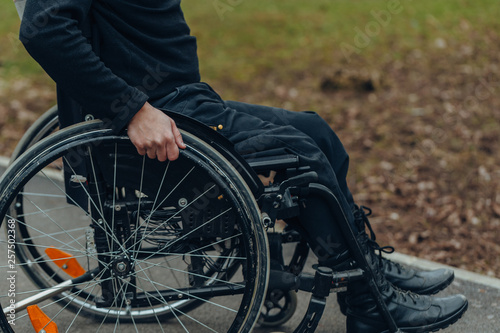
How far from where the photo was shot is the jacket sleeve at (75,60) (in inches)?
68.0

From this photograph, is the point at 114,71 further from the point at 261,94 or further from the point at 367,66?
the point at 367,66

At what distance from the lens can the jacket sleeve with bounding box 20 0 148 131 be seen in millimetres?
1727

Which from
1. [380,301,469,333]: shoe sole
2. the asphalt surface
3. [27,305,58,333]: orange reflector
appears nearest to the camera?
[27,305,58,333]: orange reflector

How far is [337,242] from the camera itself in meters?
2.12

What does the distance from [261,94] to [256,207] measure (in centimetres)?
352

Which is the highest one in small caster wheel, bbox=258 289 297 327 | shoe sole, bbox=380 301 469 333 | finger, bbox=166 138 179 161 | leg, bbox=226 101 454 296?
finger, bbox=166 138 179 161

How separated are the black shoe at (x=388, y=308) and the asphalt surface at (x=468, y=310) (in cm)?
24

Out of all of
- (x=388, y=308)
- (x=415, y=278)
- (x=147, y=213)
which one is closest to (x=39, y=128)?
(x=147, y=213)

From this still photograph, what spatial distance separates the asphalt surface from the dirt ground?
260mm

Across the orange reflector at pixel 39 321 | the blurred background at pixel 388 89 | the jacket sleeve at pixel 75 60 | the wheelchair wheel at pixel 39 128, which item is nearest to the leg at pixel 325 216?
the jacket sleeve at pixel 75 60

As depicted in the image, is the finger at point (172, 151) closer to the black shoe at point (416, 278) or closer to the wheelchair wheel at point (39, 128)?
the wheelchair wheel at point (39, 128)

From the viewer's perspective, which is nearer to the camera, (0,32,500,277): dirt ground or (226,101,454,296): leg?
(226,101,454,296): leg

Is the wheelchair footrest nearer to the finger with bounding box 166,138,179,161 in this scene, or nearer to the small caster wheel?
the small caster wheel

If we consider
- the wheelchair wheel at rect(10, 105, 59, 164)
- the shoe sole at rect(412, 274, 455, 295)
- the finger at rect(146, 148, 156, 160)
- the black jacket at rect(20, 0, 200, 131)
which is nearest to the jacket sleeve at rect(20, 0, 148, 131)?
the black jacket at rect(20, 0, 200, 131)
